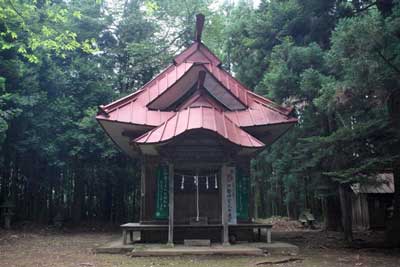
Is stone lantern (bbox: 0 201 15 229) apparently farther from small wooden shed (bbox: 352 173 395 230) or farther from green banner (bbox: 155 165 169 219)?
small wooden shed (bbox: 352 173 395 230)

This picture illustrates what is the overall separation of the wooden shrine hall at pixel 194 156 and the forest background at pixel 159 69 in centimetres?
139

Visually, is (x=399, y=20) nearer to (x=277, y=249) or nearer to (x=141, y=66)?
(x=277, y=249)

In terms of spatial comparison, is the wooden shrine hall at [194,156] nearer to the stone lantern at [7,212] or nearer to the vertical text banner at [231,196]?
the vertical text banner at [231,196]

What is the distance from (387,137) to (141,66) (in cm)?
1181

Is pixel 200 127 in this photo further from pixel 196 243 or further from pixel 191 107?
pixel 196 243

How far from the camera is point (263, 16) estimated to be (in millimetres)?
12484

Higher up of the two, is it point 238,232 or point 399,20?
point 399,20

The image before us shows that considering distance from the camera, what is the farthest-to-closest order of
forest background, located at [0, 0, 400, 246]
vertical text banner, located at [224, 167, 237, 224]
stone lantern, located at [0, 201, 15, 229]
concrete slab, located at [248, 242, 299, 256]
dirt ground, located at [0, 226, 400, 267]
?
1. stone lantern, located at [0, 201, 15, 229]
2. vertical text banner, located at [224, 167, 237, 224]
3. concrete slab, located at [248, 242, 299, 256]
4. forest background, located at [0, 0, 400, 246]
5. dirt ground, located at [0, 226, 400, 267]

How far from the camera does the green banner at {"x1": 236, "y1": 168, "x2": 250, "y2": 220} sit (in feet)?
32.8

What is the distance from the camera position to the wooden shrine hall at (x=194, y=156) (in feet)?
30.1

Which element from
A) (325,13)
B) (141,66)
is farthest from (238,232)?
(141,66)

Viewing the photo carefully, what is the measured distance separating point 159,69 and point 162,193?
884cm

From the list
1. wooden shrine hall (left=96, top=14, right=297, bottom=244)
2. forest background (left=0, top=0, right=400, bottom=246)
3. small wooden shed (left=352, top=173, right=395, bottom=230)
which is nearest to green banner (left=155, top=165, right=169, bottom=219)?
wooden shrine hall (left=96, top=14, right=297, bottom=244)

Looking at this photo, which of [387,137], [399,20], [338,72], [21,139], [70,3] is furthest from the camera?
[70,3]
